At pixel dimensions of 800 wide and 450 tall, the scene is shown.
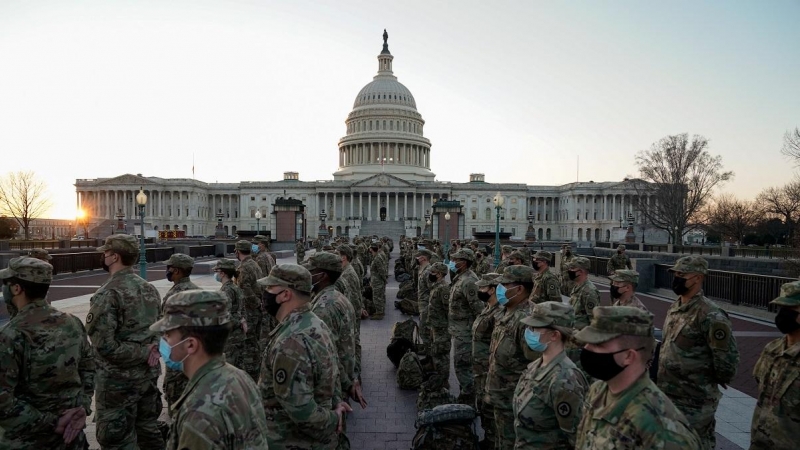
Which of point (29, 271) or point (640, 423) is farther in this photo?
point (29, 271)

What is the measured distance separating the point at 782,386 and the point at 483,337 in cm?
327

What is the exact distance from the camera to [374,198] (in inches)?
4230

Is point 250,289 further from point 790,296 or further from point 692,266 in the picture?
point 790,296

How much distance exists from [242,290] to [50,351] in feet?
15.6

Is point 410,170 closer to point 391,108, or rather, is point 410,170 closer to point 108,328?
point 391,108

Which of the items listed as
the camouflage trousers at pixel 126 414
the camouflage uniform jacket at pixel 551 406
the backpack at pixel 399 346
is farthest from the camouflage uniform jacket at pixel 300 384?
the backpack at pixel 399 346

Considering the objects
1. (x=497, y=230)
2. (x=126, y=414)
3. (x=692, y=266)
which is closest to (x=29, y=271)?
(x=126, y=414)

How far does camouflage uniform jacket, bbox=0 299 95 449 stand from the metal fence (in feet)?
57.4

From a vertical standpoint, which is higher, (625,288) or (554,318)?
(554,318)

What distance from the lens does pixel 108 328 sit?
510 centimetres

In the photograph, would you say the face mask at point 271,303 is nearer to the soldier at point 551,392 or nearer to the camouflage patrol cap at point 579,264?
the soldier at point 551,392

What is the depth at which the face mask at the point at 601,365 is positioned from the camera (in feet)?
8.92

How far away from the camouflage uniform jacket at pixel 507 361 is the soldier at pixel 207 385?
2.94m

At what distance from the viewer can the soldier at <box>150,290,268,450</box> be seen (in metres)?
2.50
